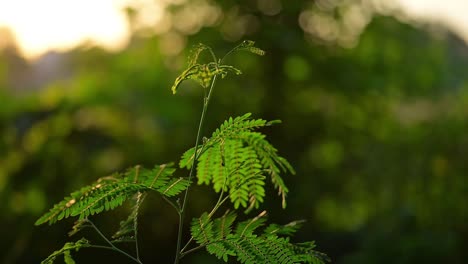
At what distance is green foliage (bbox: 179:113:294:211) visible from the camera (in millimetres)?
1938

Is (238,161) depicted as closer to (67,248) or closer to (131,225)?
(131,225)

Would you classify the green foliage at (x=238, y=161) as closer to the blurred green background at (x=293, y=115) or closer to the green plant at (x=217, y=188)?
the green plant at (x=217, y=188)

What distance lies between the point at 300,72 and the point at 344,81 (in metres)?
1.01

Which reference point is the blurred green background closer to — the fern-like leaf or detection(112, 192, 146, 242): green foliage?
detection(112, 192, 146, 242): green foliage

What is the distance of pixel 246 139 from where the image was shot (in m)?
2.02

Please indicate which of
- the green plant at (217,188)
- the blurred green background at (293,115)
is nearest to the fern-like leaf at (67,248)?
the green plant at (217,188)

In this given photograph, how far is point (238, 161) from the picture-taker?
2070 mm

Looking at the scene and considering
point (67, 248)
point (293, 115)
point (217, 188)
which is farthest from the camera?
point (293, 115)

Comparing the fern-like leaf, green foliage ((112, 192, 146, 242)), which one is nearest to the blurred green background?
green foliage ((112, 192, 146, 242))

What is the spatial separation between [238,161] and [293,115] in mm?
13248

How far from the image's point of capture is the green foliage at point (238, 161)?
1938mm

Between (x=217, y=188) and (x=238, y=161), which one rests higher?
(x=238, y=161)

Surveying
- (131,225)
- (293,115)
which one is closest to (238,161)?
(131,225)

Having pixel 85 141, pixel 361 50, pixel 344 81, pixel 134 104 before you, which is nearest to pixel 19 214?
pixel 85 141
